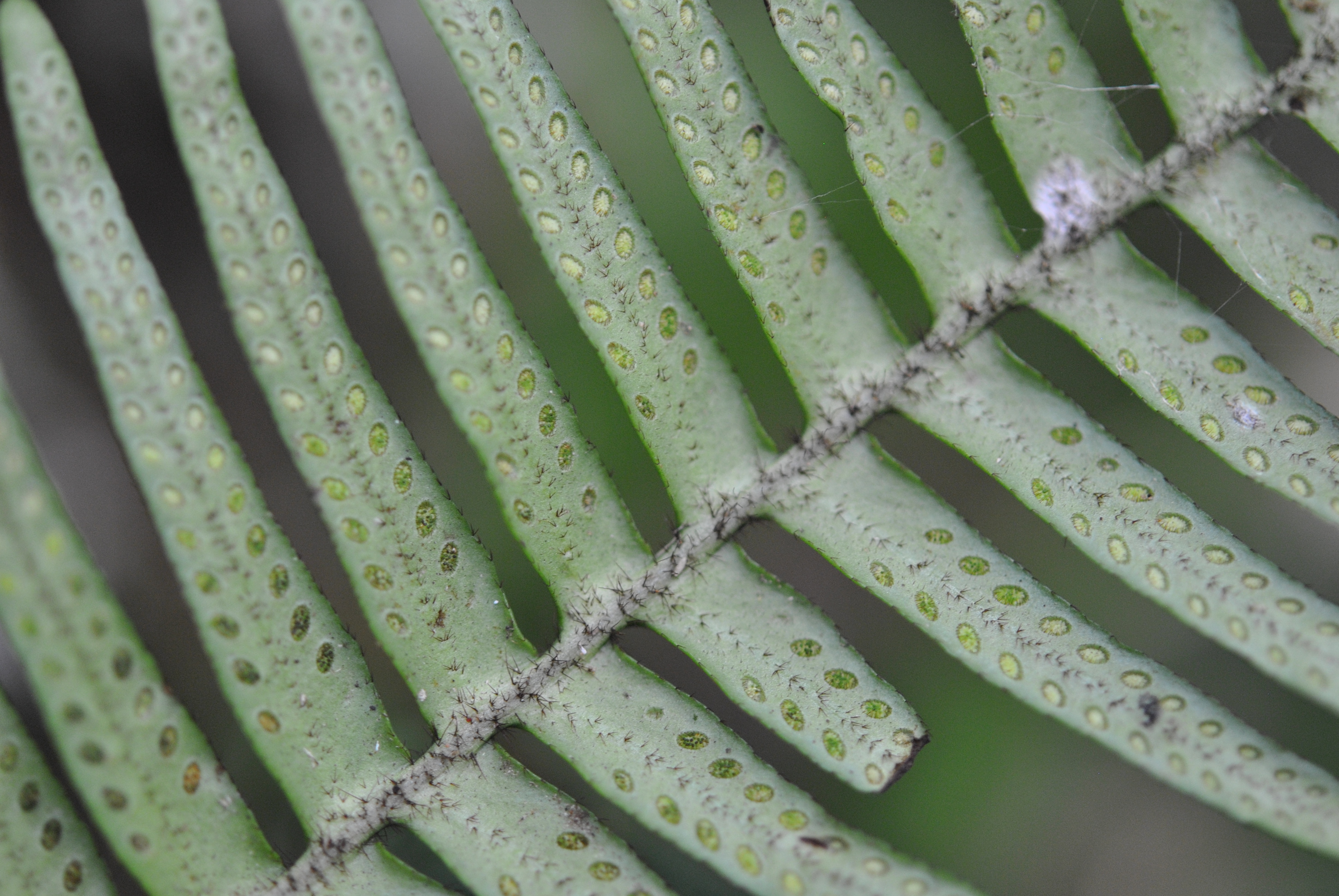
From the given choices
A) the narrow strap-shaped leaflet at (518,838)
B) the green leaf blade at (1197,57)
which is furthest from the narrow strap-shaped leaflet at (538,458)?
the green leaf blade at (1197,57)

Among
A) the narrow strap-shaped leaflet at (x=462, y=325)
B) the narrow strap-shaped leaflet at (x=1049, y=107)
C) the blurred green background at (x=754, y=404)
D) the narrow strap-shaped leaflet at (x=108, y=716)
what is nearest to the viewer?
the narrow strap-shaped leaflet at (x=108, y=716)

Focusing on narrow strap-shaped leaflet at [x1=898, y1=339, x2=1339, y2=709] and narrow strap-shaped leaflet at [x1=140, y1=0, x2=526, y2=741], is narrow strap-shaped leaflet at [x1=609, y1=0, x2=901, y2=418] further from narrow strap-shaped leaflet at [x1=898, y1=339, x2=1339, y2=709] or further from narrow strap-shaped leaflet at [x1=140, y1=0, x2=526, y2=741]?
narrow strap-shaped leaflet at [x1=140, y1=0, x2=526, y2=741]

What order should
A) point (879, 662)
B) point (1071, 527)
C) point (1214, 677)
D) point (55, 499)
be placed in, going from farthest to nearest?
point (879, 662), point (1214, 677), point (1071, 527), point (55, 499)

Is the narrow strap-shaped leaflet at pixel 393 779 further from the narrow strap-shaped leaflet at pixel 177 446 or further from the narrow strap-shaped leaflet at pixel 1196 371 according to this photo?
the narrow strap-shaped leaflet at pixel 1196 371

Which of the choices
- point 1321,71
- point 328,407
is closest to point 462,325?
point 328,407

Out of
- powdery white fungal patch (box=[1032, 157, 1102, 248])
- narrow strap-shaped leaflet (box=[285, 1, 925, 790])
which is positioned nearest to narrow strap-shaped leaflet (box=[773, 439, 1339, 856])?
narrow strap-shaped leaflet (box=[285, 1, 925, 790])

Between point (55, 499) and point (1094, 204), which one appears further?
point (1094, 204)

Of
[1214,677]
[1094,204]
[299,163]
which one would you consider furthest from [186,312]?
[1214,677]

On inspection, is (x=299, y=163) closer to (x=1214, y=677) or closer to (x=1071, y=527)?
(x=1071, y=527)
